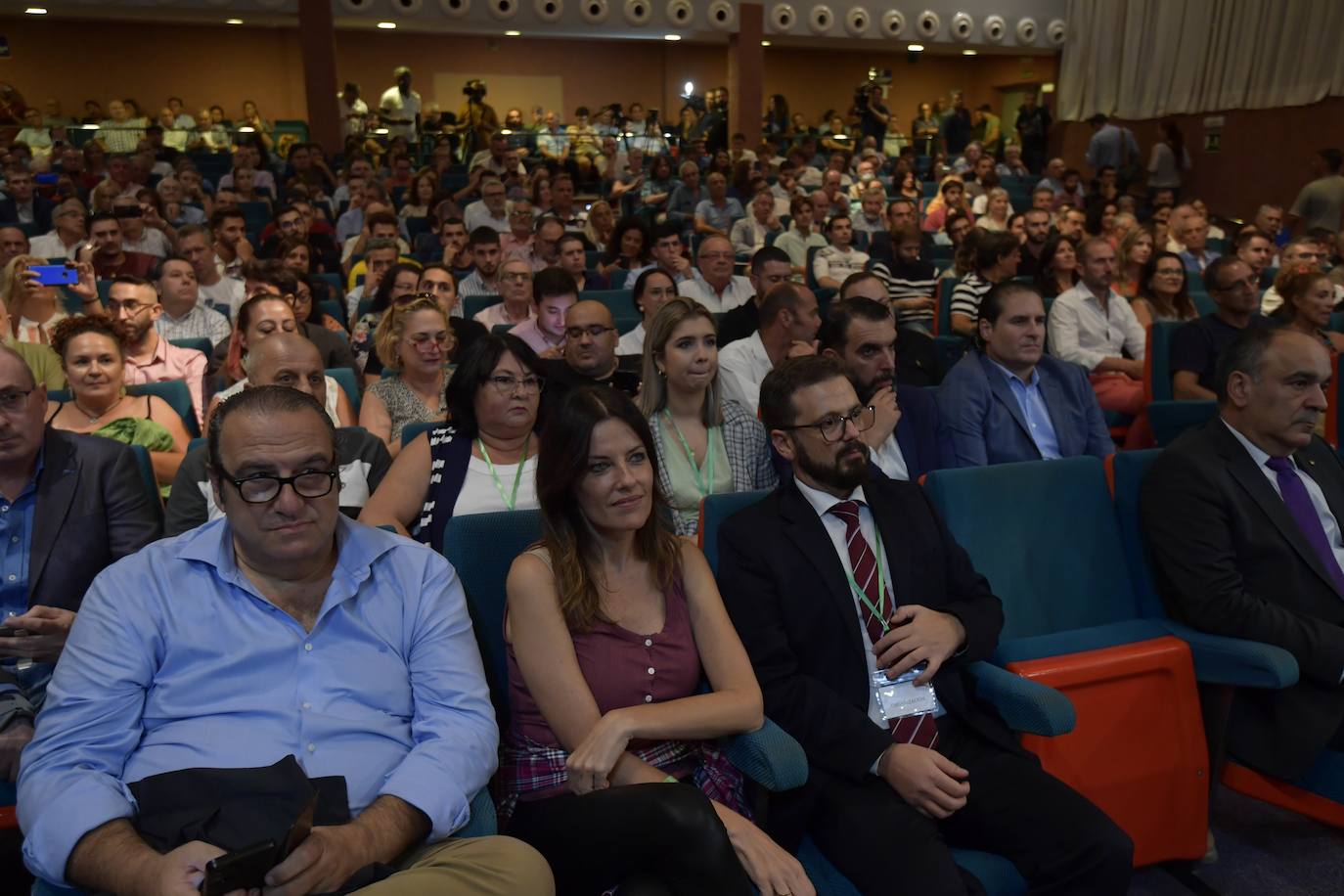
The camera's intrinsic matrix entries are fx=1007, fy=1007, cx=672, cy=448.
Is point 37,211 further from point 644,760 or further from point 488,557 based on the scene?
point 644,760

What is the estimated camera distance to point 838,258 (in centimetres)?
681

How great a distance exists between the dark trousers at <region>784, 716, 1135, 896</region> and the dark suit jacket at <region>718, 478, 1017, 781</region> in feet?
0.21

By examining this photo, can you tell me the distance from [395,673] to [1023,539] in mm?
1416

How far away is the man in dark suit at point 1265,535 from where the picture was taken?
2002 mm

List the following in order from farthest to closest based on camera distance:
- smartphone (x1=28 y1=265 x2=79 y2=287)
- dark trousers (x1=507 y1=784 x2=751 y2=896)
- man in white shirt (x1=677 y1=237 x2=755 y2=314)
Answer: man in white shirt (x1=677 y1=237 x2=755 y2=314) → smartphone (x1=28 y1=265 x2=79 y2=287) → dark trousers (x1=507 y1=784 x2=751 y2=896)

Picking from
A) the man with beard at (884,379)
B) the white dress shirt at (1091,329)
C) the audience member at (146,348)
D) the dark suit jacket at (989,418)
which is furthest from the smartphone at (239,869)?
the white dress shirt at (1091,329)

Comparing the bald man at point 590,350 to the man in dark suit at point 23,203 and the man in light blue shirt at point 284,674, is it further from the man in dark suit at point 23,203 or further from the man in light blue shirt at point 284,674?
the man in dark suit at point 23,203

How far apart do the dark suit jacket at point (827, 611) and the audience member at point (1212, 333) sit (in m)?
2.51

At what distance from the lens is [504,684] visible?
181 centimetres

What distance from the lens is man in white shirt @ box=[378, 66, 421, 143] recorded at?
42.0 feet

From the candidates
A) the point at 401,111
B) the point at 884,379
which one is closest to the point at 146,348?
the point at 884,379

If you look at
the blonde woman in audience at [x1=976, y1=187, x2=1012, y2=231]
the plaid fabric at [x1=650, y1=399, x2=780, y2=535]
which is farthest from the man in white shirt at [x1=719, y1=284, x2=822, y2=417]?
the blonde woman in audience at [x1=976, y1=187, x2=1012, y2=231]

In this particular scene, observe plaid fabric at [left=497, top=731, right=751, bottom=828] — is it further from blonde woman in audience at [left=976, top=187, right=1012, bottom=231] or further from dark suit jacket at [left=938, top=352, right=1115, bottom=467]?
blonde woman in audience at [left=976, top=187, right=1012, bottom=231]

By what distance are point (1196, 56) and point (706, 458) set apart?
12390 mm
